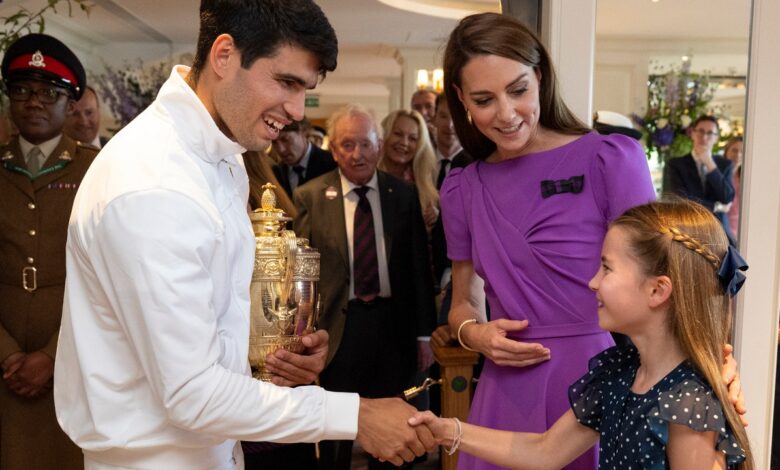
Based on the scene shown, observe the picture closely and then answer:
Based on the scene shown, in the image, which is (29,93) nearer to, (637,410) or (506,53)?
(506,53)

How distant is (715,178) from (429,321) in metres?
1.72

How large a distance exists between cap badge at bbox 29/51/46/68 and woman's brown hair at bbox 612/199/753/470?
223 centimetres

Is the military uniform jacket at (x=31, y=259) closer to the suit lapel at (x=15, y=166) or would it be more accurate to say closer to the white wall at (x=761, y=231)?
the suit lapel at (x=15, y=166)

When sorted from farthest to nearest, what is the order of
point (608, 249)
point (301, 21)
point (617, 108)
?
1. point (617, 108)
2. point (608, 249)
3. point (301, 21)

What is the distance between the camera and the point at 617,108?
2.70 meters

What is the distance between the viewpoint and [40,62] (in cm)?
310

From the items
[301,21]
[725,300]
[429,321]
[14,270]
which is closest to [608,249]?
[725,300]

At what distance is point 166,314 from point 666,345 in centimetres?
96

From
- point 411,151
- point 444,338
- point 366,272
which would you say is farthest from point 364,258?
point 411,151

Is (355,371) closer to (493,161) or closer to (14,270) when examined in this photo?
(14,270)

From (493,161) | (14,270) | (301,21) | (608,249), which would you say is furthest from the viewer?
(14,270)

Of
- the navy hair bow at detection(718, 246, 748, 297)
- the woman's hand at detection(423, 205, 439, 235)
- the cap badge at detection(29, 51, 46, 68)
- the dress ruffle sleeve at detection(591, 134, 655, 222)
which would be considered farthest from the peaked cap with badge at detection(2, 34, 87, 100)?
the navy hair bow at detection(718, 246, 748, 297)

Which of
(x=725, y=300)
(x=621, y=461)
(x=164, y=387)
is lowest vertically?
(x=621, y=461)

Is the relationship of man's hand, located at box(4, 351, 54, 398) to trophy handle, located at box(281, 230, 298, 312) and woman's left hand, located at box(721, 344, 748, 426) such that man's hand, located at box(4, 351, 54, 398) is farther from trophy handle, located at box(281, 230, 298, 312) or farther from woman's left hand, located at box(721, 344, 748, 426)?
woman's left hand, located at box(721, 344, 748, 426)
